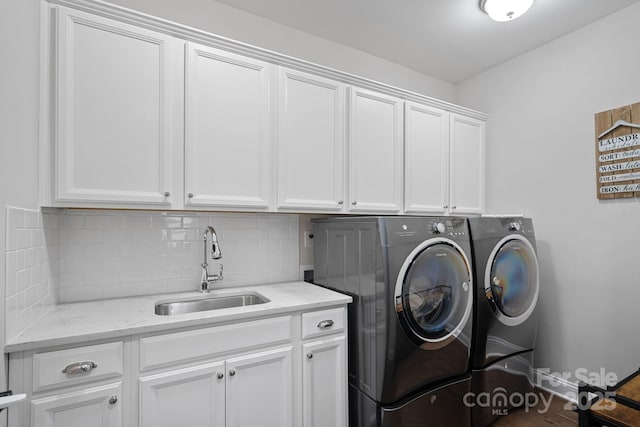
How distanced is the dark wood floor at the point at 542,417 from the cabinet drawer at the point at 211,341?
1724mm

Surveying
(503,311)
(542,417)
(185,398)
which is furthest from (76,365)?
(542,417)

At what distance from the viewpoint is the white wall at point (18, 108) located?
1.09 meters

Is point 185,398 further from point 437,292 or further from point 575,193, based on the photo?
point 575,193

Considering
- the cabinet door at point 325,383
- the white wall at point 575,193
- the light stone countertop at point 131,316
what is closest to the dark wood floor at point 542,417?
the white wall at point 575,193

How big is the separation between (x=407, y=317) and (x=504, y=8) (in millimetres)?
2000

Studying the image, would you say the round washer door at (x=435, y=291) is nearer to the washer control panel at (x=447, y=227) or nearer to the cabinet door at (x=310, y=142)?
the washer control panel at (x=447, y=227)

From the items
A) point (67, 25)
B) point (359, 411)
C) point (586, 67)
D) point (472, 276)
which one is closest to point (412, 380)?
point (359, 411)

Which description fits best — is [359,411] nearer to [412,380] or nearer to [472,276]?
[412,380]

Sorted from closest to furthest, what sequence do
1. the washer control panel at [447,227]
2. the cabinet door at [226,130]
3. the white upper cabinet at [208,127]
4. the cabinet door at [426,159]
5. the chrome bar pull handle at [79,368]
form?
the chrome bar pull handle at [79,368] < the white upper cabinet at [208,127] < the cabinet door at [226,130] < the washer control panel at [447,227] < the cabinet door at [426,159]

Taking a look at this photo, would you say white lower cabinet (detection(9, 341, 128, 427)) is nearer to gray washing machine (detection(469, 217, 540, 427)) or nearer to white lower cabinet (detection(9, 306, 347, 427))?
white lower cabinet (detection(9, 306, 347, 427))

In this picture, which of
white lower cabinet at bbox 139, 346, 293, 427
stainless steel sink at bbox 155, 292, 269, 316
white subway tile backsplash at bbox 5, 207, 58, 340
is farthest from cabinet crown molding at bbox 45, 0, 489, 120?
white lower cabinet at bbox 139, 346, 293, 427

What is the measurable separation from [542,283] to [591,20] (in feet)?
6.61

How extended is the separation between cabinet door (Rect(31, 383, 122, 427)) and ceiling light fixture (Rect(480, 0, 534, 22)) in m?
2.86

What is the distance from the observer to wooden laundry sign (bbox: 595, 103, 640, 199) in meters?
2.11
